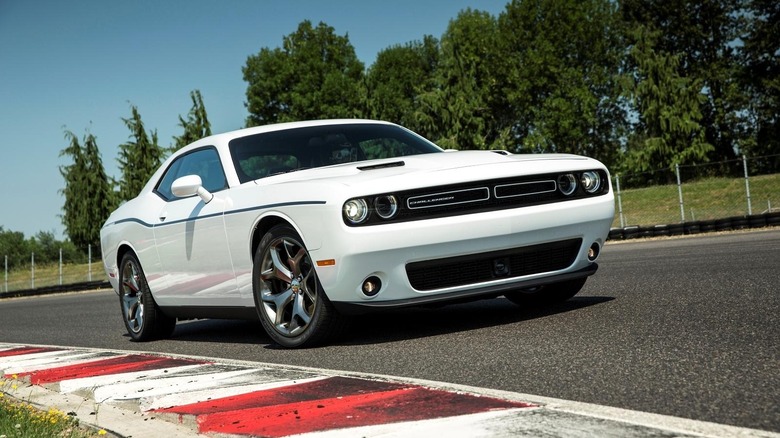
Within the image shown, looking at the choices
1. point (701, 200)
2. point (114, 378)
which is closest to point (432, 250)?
point (114, 378)

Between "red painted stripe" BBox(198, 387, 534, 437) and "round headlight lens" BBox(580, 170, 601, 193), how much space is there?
8.66 feet

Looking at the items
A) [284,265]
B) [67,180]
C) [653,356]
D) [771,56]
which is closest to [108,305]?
[284,265]

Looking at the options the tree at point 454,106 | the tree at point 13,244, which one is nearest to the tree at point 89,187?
the tree at point 454,106

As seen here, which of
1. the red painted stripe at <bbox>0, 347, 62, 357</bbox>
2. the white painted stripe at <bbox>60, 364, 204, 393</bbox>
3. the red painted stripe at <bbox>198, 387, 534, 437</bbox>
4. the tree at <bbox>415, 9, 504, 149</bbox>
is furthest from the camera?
the tree at <bbox>415, 9, 504, 149</bbox>

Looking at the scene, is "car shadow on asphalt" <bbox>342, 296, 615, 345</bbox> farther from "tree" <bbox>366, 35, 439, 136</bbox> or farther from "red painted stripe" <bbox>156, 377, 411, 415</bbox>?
"tree" <bbox>366, 35, 439, 136</bbox>

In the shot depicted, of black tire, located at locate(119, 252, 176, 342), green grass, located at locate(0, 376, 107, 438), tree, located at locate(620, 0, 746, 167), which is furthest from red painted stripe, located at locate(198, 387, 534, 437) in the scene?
tree, located at locate(620, 0, 746, 167)

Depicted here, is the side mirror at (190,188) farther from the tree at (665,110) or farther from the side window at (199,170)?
the tree at (665,110)

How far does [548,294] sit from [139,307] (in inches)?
139

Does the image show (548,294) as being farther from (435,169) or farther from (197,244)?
(197,244)

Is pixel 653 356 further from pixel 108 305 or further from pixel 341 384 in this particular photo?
pixel 108 305

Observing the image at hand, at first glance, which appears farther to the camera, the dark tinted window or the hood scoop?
the dark tinted window

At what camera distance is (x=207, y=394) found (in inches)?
173

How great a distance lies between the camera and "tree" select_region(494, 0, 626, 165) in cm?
5941

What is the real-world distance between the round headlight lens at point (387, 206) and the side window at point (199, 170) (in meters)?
1.69
